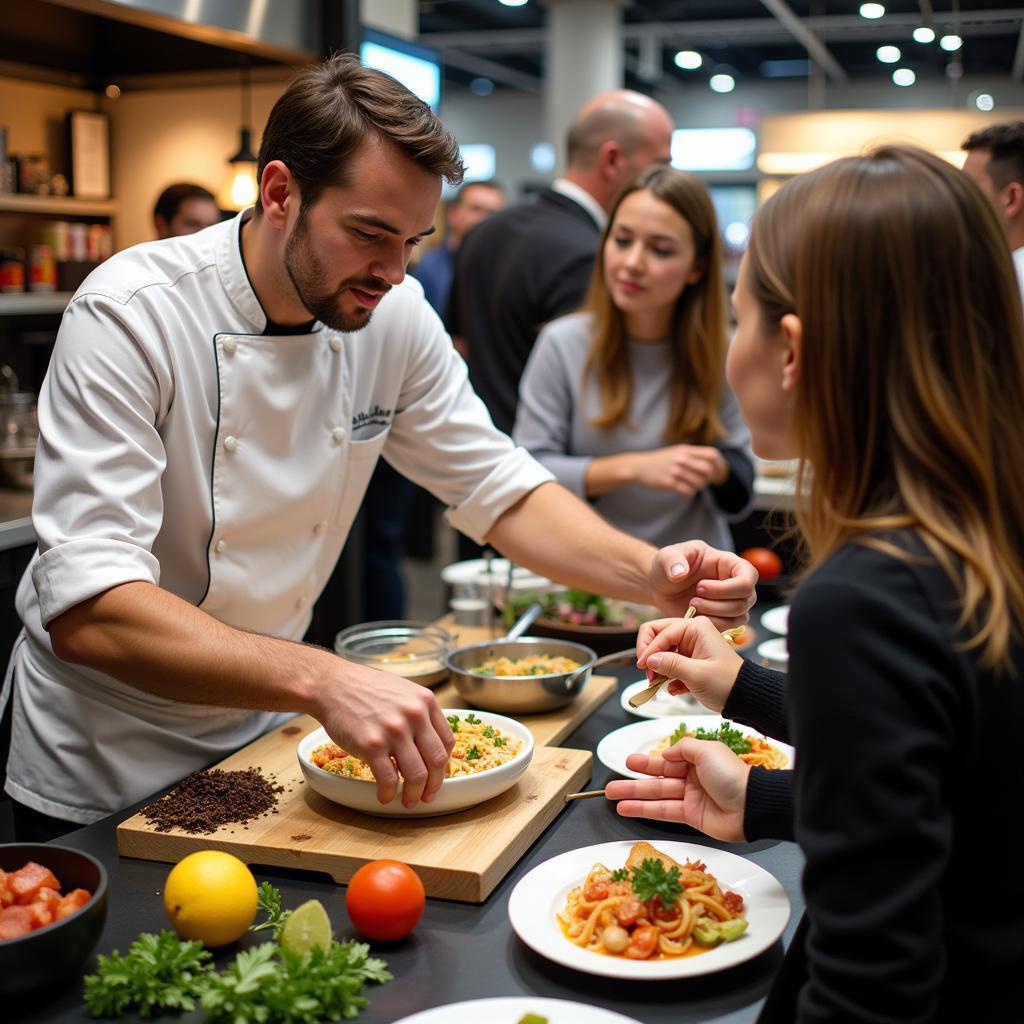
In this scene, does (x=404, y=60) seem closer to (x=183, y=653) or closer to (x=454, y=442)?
(x=454, y=442)

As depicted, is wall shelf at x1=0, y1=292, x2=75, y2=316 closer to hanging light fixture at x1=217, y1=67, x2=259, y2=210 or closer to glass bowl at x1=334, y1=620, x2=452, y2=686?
hanging light fixture at x1=217, y1=67, x2=259, y2=210

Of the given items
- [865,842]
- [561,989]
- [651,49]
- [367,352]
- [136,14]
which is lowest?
[561,989]

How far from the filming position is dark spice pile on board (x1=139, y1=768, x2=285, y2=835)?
4.97 ft

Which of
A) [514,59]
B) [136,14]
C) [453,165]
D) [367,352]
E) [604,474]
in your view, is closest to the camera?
[453,165]

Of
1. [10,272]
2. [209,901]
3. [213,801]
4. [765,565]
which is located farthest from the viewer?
[10,272]

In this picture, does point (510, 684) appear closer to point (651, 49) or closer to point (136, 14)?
point (136, 14)

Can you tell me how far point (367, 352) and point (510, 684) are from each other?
2.10ft

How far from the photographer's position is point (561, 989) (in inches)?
46.9

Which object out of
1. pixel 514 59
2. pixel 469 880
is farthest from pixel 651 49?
pixel 469 880

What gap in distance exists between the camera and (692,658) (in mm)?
1592

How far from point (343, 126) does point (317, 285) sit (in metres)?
0.24

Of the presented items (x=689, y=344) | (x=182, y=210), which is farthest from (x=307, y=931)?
(x=182, y=210)

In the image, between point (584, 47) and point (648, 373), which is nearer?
point (648, 373)

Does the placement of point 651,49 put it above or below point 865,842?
above
